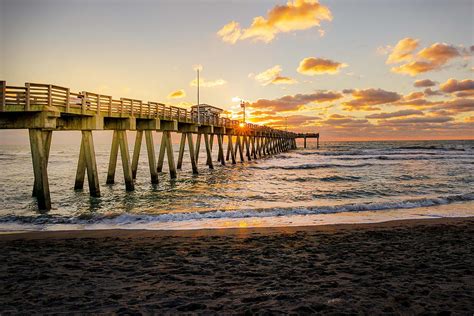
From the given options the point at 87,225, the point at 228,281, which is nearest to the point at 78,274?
the point at 228,281

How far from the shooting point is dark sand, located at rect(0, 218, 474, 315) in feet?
13.6

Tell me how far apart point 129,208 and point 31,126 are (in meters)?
4.31

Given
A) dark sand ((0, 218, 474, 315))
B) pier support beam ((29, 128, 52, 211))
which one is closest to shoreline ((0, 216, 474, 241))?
dark sand ((0, 218, 474, 315))

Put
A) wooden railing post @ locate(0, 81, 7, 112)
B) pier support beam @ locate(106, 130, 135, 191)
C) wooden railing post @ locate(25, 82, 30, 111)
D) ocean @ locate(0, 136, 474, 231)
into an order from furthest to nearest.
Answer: pier support beam @ locate(106, 130, 135, 191) < wooden railing post @ locate(25, 82, 30, 111) < wooden railing post @ locate(0, 81, 7, 112) < ocean @ locate(0, 136, 474, 231)

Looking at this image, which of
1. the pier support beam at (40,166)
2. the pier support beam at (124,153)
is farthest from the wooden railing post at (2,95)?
the pier support beam at (124,153)

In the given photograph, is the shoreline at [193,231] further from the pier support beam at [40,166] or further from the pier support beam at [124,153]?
the pier support beam at [124,153]

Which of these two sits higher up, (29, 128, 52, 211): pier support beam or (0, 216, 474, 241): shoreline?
(29, 128, 52, 211): pier support beam

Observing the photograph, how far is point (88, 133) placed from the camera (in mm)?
14945

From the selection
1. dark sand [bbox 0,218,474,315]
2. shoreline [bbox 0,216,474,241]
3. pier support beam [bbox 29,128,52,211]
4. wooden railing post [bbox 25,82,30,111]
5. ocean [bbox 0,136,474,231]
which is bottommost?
ocean [bbox 0,136,474,231]

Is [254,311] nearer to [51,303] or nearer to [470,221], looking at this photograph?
[51,303]

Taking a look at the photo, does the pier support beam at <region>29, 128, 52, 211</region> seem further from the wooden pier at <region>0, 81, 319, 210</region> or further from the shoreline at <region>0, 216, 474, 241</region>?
the shoreline at <region>0, 216, 474, 241</region>

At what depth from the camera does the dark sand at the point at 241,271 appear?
164 inches

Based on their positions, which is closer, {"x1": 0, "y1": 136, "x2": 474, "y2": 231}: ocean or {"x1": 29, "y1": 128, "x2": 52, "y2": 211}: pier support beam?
{"x1": 0, "y1": 136, "x2": 474, "y2": 231}: ocean

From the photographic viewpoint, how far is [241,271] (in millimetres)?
5418
